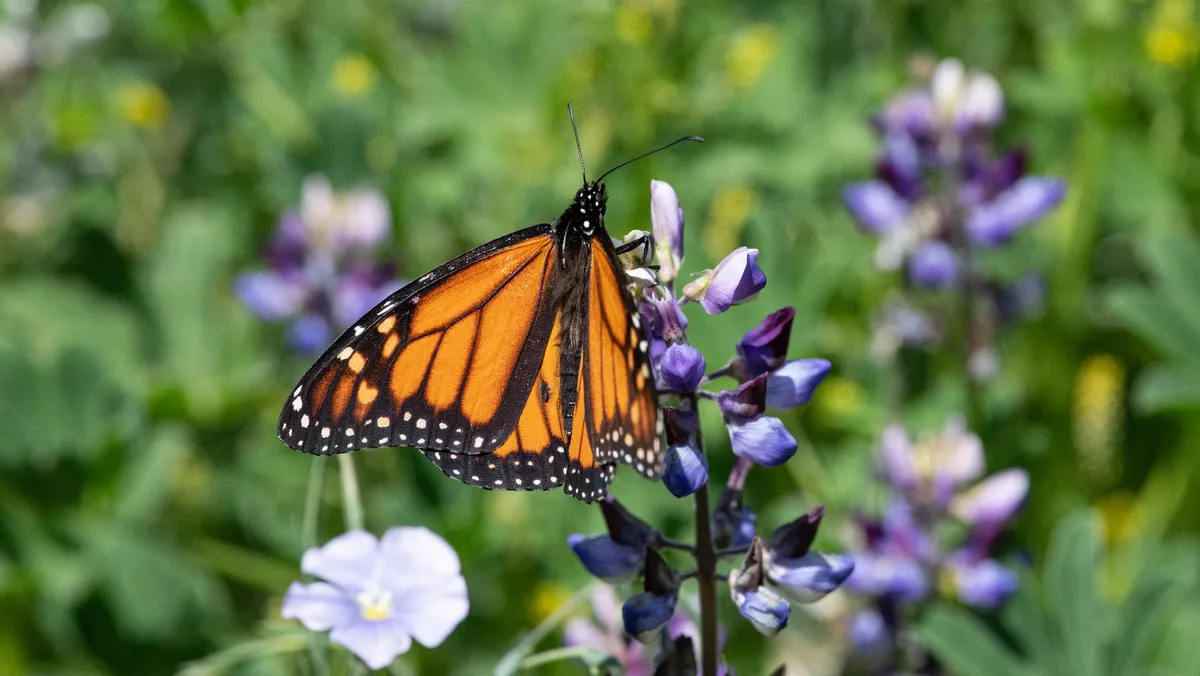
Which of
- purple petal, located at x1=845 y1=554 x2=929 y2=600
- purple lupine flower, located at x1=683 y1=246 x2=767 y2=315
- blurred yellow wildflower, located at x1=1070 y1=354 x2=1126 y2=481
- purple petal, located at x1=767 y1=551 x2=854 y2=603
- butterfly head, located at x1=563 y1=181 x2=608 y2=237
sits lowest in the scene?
blurred yellow wildflower, located at x1=1070 y1=354 x2=1126 y2=481

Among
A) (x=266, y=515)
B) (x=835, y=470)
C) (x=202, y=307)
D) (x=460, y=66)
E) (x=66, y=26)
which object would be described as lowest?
(x=835, y=470)

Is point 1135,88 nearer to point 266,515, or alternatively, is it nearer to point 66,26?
point 266,515

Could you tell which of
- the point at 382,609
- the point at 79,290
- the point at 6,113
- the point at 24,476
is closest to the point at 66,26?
the point at 6,113

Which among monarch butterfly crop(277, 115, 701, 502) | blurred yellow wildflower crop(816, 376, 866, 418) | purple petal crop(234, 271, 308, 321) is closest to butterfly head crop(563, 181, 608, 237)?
monarch butterfly crop(277, 115, 701, 502)

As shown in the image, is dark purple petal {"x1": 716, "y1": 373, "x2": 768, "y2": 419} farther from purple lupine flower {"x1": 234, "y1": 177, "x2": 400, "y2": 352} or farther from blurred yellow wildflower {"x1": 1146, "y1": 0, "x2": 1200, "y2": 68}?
blurred yellow wildflower {"x1": 1146, "y1": 0, "x2": 1200, "y2": 68}

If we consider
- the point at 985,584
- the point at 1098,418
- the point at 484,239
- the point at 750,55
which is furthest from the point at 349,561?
the point at 750,55

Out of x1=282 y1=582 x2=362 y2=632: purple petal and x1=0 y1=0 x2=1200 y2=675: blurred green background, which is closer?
x1=282 y1=582 x2=362 y2=632: purple petal

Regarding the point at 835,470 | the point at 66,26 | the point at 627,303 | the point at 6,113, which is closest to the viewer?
the point at 627,303

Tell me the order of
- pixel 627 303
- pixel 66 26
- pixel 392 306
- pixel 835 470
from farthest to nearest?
pixel 66 26
pixel 835 470
pixel 392 306
pixel 627 303
